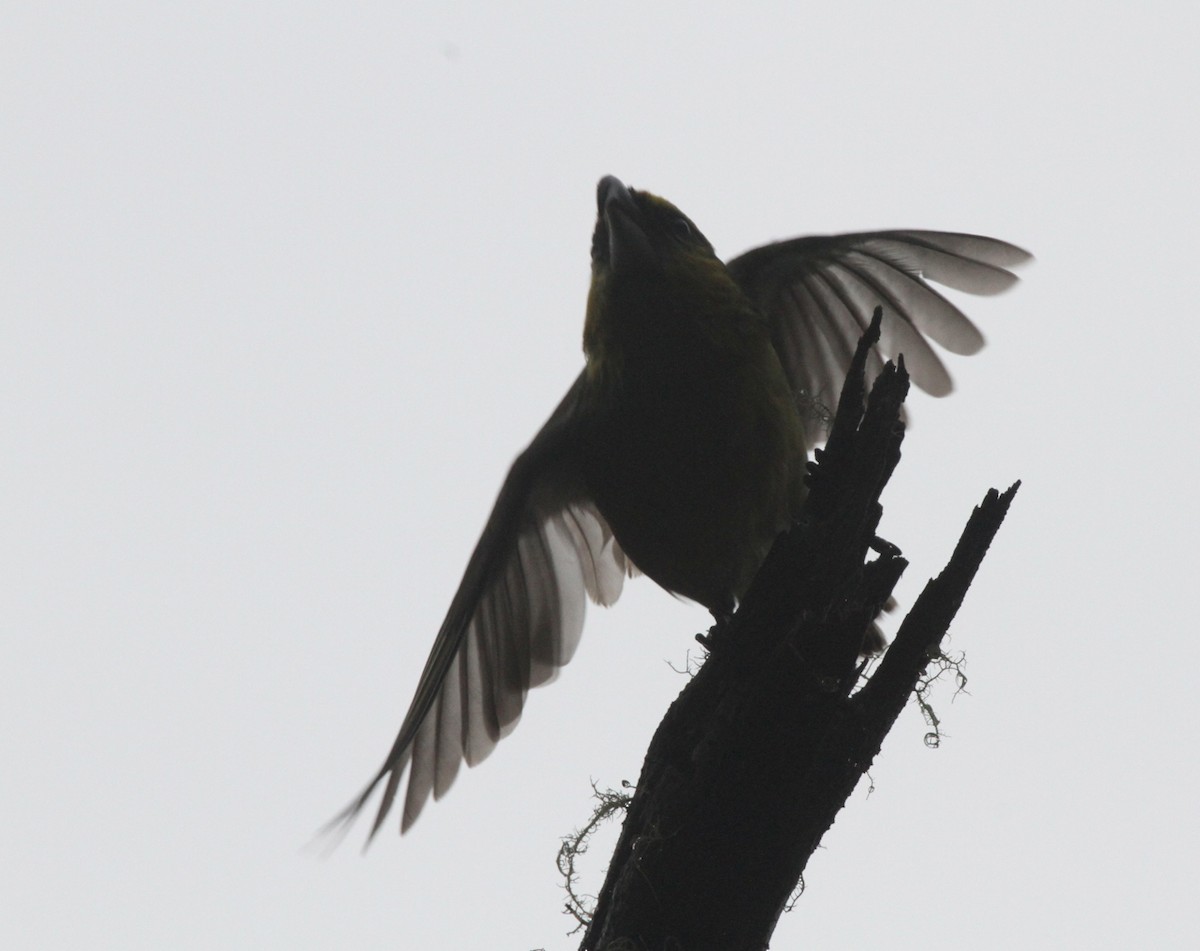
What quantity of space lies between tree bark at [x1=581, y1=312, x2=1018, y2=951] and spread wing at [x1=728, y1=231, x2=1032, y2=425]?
156cm

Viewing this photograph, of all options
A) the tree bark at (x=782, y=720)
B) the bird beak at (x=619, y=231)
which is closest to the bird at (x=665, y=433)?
the bird beak at (x=619, y=231)

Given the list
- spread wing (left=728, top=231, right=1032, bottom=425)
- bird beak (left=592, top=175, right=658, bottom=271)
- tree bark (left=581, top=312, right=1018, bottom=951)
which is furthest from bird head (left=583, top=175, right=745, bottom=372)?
tree bark (left=581, top=312, right=1018, bottom=951)

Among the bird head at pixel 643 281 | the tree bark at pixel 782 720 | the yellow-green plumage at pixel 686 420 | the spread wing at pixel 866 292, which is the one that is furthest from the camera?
the spread wing at pixel 866 292

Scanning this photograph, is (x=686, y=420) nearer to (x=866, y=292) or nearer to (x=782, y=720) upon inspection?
(x=866, y=292)

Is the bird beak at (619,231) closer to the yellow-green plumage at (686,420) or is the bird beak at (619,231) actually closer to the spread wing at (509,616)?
the yellow-green plumage at (686,420)

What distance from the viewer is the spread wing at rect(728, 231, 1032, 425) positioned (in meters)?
4.32

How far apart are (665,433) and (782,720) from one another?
136 cm

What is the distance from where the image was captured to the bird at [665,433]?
150 inches

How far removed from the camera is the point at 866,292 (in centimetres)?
460

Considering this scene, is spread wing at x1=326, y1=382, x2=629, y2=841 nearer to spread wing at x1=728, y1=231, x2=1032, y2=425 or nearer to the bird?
the bird

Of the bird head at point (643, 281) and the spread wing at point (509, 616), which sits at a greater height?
the bird head at point (643, 281)

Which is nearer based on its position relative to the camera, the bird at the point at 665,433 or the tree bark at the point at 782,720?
the tree bark at the point at 782,720

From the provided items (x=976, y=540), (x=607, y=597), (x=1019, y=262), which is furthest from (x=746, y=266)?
(x=976, y=540)

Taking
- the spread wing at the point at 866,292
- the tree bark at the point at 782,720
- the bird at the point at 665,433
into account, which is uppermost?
the spread wing at the point at 866,292
